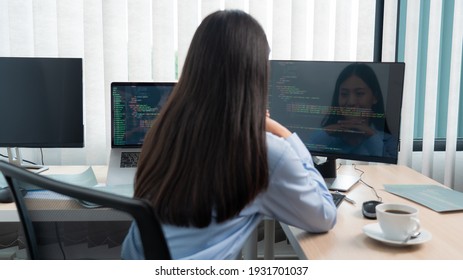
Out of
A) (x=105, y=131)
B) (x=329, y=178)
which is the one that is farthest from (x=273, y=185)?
(x=105, y=131)

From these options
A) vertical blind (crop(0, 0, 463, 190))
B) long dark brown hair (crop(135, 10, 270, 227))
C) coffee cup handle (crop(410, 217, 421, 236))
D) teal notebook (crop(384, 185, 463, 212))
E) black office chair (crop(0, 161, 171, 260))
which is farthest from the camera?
vertical blind (crop(0, 0, 463, 190))

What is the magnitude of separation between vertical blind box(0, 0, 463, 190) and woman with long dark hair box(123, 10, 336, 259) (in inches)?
51.0

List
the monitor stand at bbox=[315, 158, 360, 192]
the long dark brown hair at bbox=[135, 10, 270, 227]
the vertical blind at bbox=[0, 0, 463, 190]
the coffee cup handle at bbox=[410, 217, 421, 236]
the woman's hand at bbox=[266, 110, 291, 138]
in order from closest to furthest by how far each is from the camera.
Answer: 1. the long dark brown hair at bbox=[135, 10, 270, 227]
2. the coffee cup handle at bbox=[410, 217, 421, 236]
3. the woman's hand at bbox=[266, 110, 291, 138]
4. the monitor stand at bbox=[315, 158, 360, 192]
5. the vertical blind at bbox=[0, 0, 463, 190]

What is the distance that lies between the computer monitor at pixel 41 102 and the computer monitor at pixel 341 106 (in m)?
0.70

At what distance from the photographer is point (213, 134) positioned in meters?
1.07

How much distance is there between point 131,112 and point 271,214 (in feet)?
3.05

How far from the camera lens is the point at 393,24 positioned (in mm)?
2531

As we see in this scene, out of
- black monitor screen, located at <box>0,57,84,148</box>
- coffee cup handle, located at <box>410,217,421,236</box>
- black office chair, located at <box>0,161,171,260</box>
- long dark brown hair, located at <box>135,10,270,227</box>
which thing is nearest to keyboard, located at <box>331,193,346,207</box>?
coffee cup handle, located at <box>410,217,421,236</box>

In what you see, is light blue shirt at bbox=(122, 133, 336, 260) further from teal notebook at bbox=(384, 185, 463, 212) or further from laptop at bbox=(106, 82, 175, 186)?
laptop at bbox=(106, 82, 175, 186)

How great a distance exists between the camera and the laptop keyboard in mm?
1977

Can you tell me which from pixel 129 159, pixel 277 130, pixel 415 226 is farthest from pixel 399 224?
pixel 129 159

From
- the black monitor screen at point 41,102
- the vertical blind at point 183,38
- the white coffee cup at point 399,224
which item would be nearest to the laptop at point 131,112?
the black monitor screen at point 41,102

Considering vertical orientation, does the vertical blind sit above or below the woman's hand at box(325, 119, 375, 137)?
above

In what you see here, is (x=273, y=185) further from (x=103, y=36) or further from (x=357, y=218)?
(x=103, y=36)
